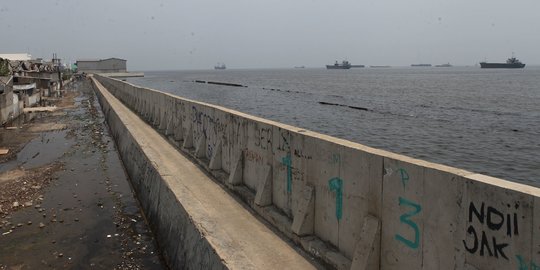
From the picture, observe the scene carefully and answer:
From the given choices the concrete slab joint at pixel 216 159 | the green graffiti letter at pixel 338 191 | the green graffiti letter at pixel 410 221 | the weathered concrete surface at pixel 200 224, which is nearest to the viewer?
the green graffiti letter at pixel 410 221

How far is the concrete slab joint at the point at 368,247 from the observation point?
572cm

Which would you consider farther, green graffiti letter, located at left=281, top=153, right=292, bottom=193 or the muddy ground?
the muddy ground

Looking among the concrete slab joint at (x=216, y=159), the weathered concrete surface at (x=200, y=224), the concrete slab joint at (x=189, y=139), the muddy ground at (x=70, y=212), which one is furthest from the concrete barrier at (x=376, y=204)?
the concrete slab joint at (x=189, y=139)

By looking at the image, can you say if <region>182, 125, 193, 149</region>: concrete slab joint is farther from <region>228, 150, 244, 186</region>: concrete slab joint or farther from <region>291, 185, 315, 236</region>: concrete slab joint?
<region>291, 185, 315, 236</region>: concrete slab joint

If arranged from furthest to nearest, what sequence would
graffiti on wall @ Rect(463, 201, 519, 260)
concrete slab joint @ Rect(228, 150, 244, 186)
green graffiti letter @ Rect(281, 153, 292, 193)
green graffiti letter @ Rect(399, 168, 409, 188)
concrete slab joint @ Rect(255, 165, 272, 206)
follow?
concrete slab joint @ Rect(228, 150, 244, 186), concrete slab joint @ Rect(255, 165, 272, 206), green graffiti letter @ Rect(281, 153, 292, 193), green graffiti letter @ Rect(399, 168, 409, 188), graffiti on wall @ Rect(463, 201, 519, 260)

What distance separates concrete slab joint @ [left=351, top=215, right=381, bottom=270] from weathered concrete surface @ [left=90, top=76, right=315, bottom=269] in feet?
2.93

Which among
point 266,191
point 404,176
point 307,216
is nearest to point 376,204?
point 404,176

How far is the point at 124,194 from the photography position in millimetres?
14727

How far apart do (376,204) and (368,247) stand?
1.74 feet

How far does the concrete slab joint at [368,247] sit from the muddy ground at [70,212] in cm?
471

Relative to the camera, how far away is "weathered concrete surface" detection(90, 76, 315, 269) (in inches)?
264

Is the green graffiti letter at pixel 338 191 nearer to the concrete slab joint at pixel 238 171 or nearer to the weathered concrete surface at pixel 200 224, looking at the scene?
the weathered concrete surface at pixel 200 224

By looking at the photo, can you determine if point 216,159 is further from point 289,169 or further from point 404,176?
point 404,176

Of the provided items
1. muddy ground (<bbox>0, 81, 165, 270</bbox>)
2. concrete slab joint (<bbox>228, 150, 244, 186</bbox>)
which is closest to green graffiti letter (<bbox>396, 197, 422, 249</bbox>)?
concrete slab joint (<bbox>228, 150, 244, 186</bbox>)
